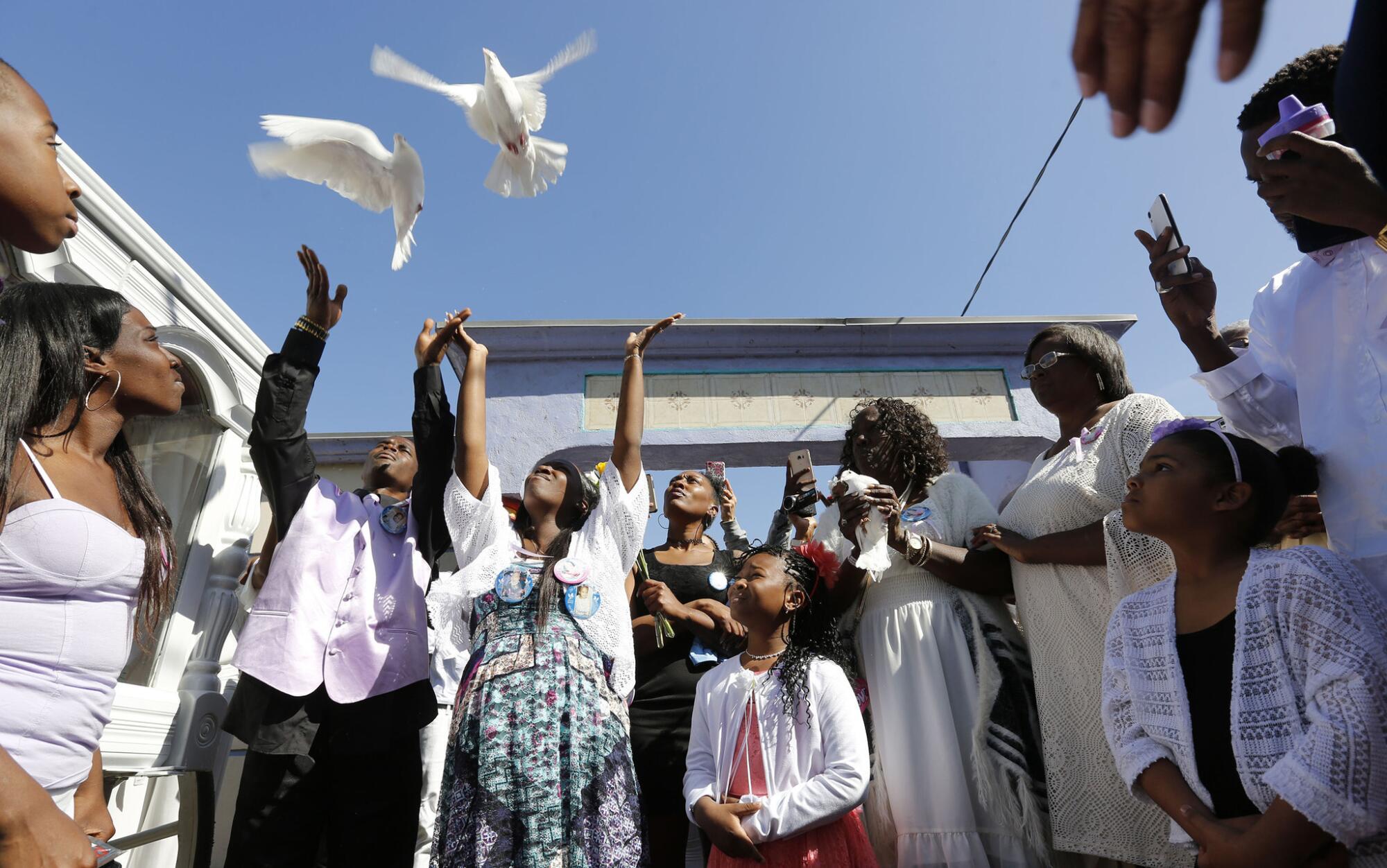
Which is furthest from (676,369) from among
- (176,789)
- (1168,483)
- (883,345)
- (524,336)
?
(1168,483)

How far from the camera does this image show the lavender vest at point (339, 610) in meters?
2.33

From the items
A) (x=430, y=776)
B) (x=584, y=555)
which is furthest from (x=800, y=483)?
(x=430, y=776)

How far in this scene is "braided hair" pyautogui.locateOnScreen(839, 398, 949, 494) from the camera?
2795 millimetres

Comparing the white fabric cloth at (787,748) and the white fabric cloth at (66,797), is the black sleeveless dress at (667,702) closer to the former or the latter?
the white fabric cloth at (787,748)

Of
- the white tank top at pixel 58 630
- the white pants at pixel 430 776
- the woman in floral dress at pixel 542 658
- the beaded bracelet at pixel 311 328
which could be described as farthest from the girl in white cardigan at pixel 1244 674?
the white pants at pixel 430 776

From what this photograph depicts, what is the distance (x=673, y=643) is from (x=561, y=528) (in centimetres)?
59

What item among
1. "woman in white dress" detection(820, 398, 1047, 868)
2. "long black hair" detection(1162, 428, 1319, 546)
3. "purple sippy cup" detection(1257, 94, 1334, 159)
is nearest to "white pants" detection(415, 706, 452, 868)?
"woman in white dress" detection(820, 398, 1047, 868)

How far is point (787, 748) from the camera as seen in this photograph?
2178 mm

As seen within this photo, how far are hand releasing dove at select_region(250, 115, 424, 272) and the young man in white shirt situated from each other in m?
2.95

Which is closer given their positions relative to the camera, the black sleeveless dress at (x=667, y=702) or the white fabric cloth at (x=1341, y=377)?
the white fabric cloth at (x=1341, y=377)

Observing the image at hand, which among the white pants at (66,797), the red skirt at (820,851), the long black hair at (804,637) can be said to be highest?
the long black hair at (804,637)

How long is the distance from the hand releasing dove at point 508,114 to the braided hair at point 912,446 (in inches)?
87.4

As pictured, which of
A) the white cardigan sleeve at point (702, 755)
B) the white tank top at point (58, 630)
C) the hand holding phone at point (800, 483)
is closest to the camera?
the white tank top at point (58, 630)

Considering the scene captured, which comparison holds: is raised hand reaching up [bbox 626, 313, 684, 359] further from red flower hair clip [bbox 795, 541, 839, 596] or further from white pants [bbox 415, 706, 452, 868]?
white pants [bbox 415, 706, 452, 868]
